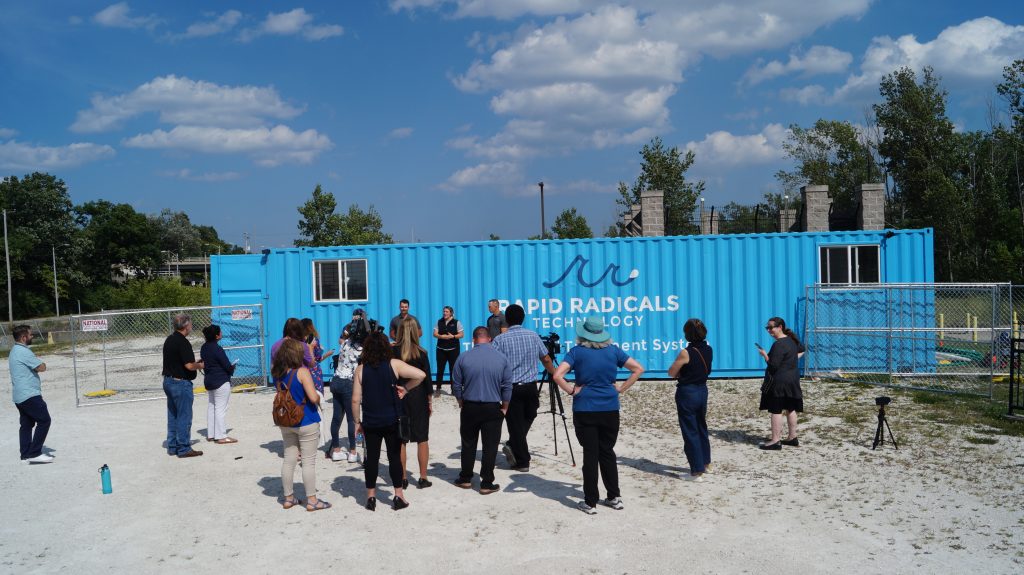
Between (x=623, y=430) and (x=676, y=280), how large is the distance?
477 cm

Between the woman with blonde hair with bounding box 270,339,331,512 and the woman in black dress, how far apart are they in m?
5.09

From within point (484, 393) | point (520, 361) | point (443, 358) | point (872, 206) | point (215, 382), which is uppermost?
point (872, 206)

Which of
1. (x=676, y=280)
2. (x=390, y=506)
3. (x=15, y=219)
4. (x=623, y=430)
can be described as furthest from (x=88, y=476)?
(x=15, y=219)

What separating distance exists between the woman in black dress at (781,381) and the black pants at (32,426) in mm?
8655

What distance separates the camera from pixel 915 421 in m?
9.66

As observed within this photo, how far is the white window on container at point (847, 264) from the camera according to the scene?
13.7 m

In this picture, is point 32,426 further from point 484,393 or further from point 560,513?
point 560,513

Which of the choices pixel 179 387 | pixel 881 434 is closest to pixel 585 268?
pixel 881 434

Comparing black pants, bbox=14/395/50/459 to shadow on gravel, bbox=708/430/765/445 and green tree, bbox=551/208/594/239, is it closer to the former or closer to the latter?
shadow on gravel, bbox=708/430/765/445

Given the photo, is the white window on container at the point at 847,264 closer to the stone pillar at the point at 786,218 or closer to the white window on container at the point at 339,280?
the white window on container at the point at 339,280

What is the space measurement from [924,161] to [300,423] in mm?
42012

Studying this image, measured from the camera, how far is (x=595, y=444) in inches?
245

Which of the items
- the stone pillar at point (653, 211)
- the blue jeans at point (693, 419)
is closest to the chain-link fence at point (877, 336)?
Answer: the stone pillar at point (653, 211)

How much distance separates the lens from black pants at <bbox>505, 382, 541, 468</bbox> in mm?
7383
